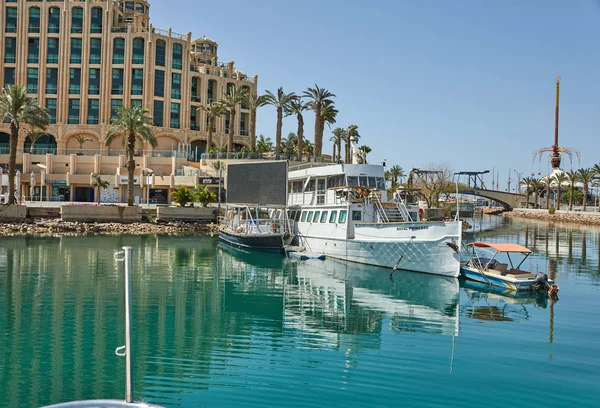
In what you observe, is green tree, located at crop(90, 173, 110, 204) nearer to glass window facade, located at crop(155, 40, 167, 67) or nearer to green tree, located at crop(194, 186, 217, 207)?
green tree, located at crop(194, 186, 217, 207)

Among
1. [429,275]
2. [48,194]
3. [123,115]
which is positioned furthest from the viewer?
[48,194]

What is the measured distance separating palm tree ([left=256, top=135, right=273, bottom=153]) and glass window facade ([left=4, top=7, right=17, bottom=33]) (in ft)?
145

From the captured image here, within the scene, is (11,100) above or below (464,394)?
above

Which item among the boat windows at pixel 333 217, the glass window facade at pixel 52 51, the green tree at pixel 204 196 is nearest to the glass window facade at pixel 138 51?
the glass window facade at pixel 52 51

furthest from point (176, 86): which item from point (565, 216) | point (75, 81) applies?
point (565, 216)

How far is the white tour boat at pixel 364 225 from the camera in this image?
1193 inches

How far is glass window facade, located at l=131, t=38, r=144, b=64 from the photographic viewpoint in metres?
87.4

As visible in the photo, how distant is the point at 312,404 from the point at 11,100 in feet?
178

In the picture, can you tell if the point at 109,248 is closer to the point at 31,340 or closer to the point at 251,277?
the point at 251,277

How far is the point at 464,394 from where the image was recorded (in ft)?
41.0

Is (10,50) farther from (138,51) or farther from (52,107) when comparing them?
(138,51)

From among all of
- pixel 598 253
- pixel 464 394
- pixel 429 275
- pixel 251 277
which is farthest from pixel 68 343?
pixel 598 253

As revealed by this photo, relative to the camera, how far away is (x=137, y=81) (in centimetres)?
8800

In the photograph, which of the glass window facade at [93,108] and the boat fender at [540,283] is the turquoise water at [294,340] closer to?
the boat fender at [540,283]
